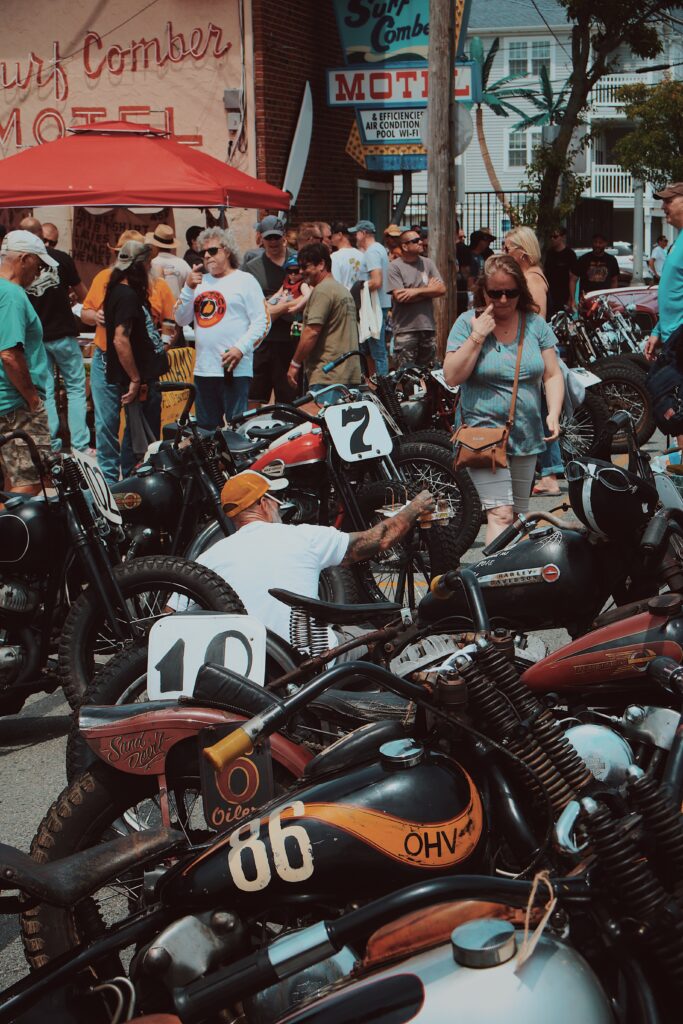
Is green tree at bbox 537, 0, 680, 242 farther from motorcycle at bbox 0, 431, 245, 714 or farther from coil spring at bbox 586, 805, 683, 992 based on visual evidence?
coil spring at bbox 586, 805, 683, 992

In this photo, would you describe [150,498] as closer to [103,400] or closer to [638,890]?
[103,400]

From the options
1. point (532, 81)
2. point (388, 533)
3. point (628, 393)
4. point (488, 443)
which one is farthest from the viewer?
point (532, 81)

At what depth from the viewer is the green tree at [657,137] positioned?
3481 centimetres

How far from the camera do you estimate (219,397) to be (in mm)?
10070

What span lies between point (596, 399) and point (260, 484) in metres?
6.15

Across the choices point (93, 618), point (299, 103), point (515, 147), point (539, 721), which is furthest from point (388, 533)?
point (515, 147)

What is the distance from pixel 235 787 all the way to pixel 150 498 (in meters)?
3.50

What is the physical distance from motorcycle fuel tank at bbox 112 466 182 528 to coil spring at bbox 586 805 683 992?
14.2 ft

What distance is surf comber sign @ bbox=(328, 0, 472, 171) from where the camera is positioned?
717 inches

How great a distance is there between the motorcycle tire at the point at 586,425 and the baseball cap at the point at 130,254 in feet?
11.8

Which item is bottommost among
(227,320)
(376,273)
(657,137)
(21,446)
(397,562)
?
(397,562)

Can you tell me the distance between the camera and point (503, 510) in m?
6.36

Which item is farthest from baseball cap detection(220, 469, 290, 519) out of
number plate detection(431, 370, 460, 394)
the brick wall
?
the brick wall

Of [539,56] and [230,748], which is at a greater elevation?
[539,56]
